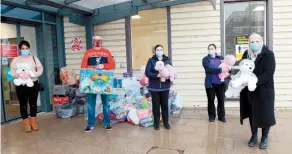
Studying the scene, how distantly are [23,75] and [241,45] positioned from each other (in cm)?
455

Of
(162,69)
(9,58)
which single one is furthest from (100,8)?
(162,69)

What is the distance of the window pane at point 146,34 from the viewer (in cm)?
652

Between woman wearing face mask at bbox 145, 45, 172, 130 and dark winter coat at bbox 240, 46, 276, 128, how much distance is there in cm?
148

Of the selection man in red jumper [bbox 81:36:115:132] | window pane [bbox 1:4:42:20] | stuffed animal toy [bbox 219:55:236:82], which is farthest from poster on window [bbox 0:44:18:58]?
stuffed animal toy [bbox 219:55:236:82]

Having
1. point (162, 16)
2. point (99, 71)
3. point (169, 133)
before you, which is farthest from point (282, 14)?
point (99, 71)

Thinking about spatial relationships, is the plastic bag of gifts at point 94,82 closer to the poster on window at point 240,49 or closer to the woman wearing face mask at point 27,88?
the woman wearing face mask at point 27,88

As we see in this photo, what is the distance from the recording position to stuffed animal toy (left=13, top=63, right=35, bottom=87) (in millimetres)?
4520

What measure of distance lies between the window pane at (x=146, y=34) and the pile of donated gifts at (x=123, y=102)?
0.85 m

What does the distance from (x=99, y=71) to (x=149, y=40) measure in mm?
2363

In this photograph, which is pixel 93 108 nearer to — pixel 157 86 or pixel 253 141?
pixel 157 86

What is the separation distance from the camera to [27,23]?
596 cm

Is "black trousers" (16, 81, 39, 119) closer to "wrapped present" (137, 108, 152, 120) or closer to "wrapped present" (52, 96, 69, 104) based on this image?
"wrapped present" (52, 96, 69, 104)

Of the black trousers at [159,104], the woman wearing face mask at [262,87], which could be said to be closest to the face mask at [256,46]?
the woman wearing face mask at [262,87]

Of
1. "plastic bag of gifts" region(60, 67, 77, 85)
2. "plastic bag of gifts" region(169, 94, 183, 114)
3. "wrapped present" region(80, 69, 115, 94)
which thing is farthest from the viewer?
"plastic bag of gifts" region(60, 67, 77, 85)
